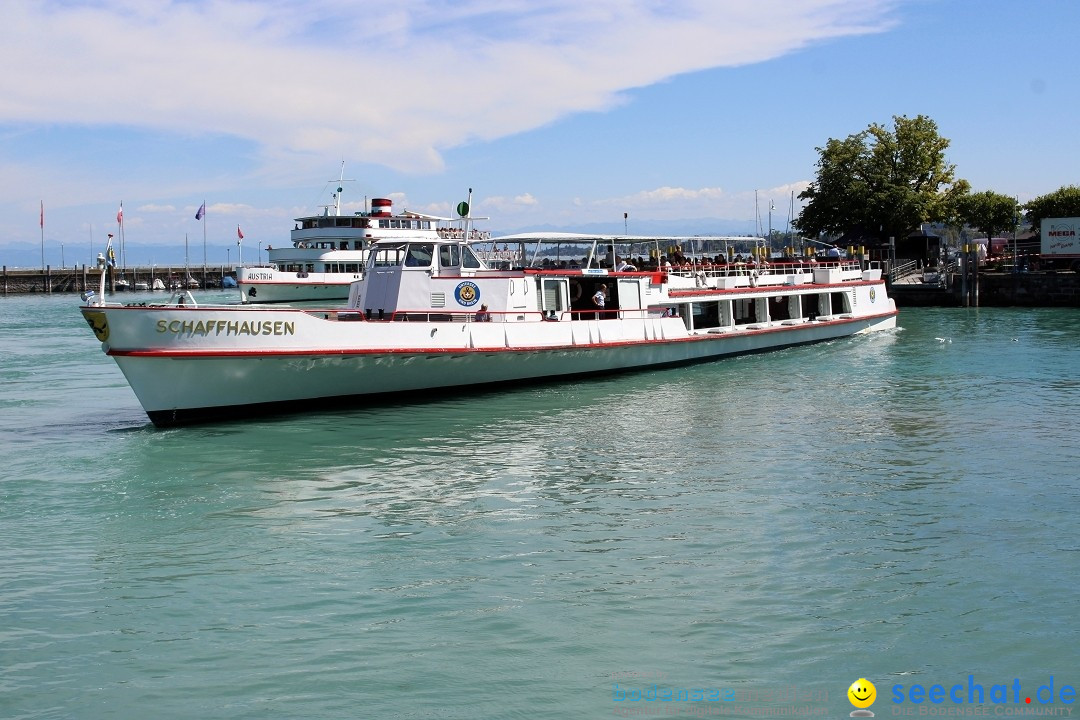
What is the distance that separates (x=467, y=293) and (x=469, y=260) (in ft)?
3.74

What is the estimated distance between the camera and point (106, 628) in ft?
34.1

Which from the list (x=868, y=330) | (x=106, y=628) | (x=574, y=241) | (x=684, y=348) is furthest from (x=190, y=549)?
(x=868, y=330)

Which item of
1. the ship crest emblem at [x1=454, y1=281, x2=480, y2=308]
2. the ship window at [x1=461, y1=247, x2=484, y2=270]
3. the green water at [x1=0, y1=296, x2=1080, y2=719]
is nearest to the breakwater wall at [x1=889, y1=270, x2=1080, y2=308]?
the green water at [x1=0, y1=296, x2=1080, y2=719]

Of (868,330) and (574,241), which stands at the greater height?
(574,241)

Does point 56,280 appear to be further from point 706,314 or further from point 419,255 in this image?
point 419,255

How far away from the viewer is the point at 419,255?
26.2m

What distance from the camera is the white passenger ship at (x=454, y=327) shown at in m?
20.8

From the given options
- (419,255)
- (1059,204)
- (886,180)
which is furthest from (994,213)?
(419,255)

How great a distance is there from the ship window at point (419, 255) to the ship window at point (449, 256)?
0.89ft

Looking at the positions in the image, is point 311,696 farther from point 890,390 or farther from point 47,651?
point 890,390

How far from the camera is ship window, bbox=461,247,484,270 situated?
2677cm

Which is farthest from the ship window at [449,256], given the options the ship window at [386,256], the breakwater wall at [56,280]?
the breakwater wall at [56,280]

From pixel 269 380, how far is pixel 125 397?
6.89 m

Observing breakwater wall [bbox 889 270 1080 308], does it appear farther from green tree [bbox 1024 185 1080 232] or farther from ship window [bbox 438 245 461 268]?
ship window [bbox 438 245 461 268]
